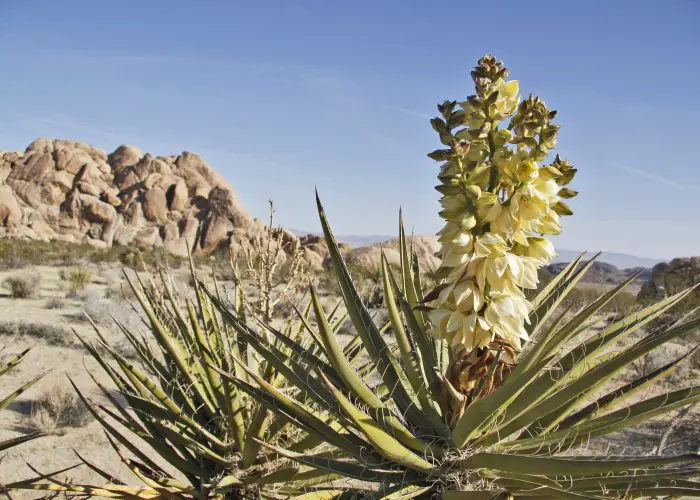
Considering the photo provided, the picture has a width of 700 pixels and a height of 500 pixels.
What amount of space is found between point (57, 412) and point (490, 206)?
5508 mm

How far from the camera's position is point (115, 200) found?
35125 mm

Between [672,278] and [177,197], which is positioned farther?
[177,197]

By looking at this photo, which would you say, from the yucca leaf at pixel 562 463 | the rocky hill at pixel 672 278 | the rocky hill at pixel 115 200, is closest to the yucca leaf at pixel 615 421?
the yucca leaf at pixel 562 463

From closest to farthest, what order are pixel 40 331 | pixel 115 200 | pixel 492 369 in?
pixel 492 369, pixel 40 331, pixel 115 200

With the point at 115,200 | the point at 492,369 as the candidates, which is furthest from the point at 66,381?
the point at 115,200

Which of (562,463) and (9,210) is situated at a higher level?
(9,210)

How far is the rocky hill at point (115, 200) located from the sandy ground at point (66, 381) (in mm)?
20153

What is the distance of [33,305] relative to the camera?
10.6 m

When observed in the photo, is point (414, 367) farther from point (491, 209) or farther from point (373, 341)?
point (491, 209)

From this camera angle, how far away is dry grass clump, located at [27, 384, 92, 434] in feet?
17.6

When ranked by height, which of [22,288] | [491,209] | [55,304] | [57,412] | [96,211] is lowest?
[57,412]

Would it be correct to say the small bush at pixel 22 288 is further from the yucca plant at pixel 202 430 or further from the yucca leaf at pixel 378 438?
the yucca leaf at pixel 378 438

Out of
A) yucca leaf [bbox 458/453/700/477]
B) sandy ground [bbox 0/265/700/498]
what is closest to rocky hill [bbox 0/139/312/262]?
sandy ground [bbox 0/265/700/498]

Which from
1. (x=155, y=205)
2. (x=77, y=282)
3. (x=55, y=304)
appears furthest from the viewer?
(x=155, y=205)
